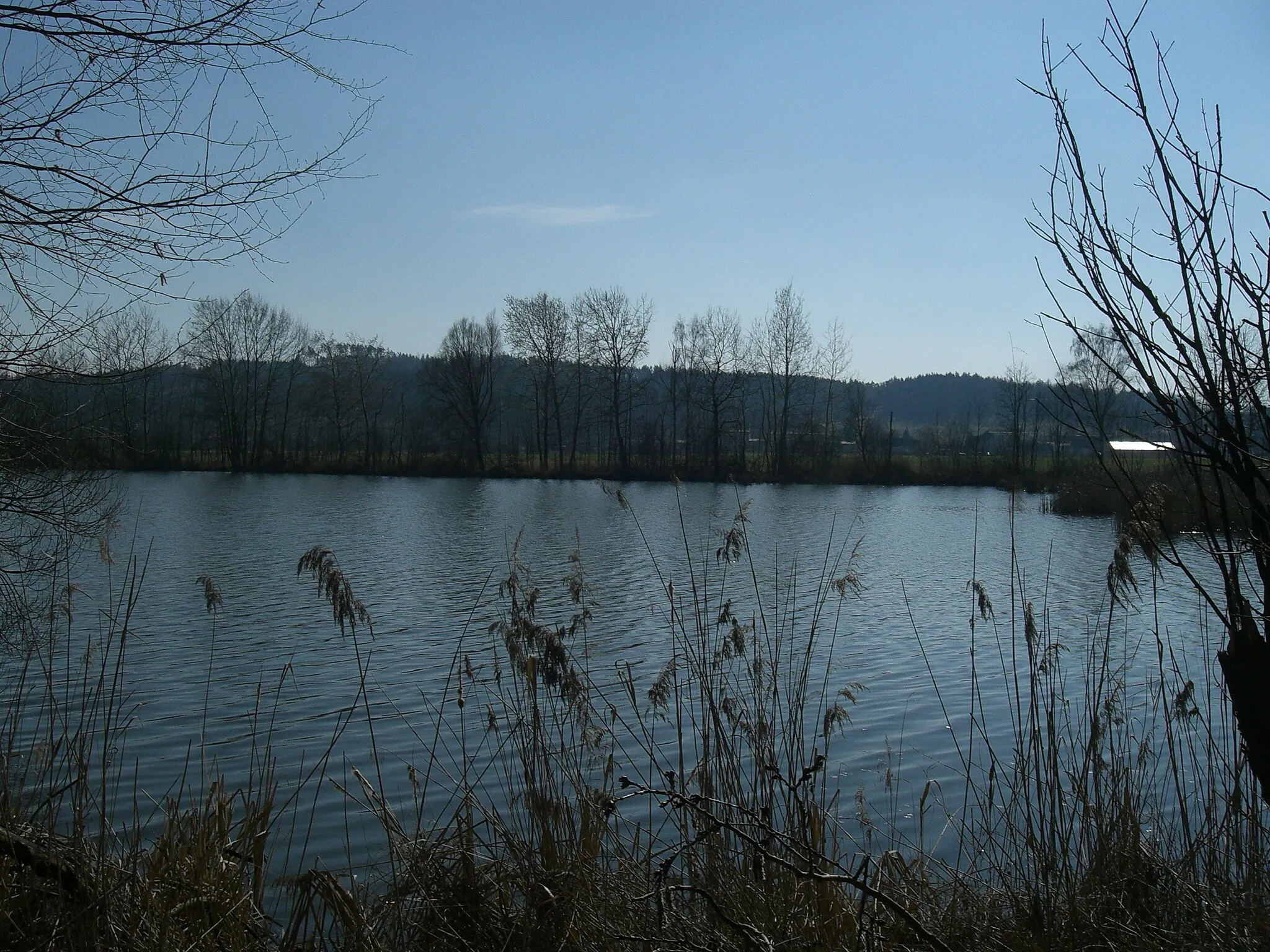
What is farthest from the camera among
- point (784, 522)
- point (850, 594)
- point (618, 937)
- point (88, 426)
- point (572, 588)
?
point (784, 522)

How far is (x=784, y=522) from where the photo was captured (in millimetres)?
27000

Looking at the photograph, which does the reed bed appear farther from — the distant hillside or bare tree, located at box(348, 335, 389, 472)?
the distant hillside

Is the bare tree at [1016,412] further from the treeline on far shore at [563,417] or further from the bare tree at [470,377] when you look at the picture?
the bare tree at [470,377]

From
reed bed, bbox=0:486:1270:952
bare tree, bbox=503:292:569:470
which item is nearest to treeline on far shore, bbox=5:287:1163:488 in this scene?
bare tree, bbox=503:292:569:470

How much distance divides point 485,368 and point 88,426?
181 feet

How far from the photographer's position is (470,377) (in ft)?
191

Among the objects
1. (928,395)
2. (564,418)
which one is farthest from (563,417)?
(928,395)

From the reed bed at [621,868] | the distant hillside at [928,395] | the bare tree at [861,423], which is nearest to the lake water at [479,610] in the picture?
the reed bed at [621,868]

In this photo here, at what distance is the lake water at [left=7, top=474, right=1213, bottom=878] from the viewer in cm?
773

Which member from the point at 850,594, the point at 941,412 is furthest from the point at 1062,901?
the point at 941,412

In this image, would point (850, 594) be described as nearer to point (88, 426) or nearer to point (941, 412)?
point (88, 426)

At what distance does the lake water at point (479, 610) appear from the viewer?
7.73 m

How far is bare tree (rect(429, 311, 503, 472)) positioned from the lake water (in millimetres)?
26293

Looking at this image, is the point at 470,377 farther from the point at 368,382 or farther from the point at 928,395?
the point at 928,395
